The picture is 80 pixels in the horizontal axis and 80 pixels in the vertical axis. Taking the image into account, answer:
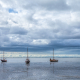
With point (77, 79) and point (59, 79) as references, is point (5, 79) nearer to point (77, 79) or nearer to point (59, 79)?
point (59, 79)

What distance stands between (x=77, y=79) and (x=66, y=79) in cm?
447

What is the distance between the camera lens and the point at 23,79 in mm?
51875

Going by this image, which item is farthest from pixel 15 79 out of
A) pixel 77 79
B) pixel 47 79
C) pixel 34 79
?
pixel 77 79

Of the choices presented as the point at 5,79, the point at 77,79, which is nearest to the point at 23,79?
the point at 5,79

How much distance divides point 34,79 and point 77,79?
56.5 ft

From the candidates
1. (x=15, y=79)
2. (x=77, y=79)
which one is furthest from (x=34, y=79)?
(x=77, y=79)

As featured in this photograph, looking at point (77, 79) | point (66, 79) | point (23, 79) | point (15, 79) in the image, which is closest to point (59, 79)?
point (66, 79)

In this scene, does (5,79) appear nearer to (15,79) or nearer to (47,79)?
(15,79)

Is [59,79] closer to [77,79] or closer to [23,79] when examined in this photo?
[77,79]

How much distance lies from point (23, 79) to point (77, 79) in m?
21.6

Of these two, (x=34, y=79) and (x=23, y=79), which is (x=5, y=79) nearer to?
(x=23, y=79)

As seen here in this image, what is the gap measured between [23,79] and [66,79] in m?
17.1

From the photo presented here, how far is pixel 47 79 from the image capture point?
51.9m

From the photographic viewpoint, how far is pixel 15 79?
51.9 meters
